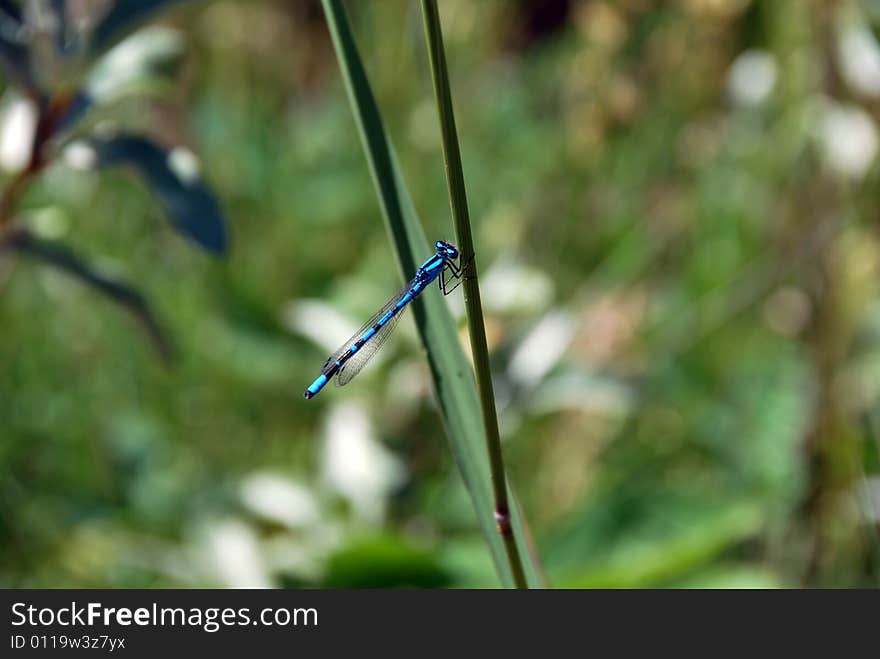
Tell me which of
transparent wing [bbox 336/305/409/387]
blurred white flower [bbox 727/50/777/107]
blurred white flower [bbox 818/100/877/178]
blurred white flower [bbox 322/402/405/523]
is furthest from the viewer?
blurred white flower [bbox 727/50/777/107]

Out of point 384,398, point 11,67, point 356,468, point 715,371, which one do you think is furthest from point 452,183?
point 715,371

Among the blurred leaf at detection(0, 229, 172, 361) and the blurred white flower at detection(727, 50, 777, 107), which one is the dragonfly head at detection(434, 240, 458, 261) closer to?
the blurred leaf at detection(0, 229, 172, 361)

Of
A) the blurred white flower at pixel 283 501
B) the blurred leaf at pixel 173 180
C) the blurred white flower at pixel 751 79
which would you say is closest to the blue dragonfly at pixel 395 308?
the blurred leaf at pixel 173 180

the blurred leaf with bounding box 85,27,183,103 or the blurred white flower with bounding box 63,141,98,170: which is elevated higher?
the blurred leaf with bounding box 85,27,183,103

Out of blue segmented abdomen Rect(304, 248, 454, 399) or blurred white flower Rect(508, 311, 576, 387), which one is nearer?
blue segmented abdomen Rect(304, 248, 454, 399)

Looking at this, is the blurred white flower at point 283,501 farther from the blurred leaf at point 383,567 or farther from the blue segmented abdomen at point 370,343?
the blue segmented abdomen at point 370,343

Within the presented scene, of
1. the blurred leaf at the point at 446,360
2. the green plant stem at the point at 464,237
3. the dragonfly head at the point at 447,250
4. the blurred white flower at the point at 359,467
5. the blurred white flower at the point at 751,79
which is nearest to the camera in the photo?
the green plant stem at the point at 464,237

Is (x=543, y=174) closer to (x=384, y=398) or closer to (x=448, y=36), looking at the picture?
(x=448, y=36)

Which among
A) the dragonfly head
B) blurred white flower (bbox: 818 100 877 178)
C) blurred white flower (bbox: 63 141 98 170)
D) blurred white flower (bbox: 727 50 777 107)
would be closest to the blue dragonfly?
the dragonfly head
